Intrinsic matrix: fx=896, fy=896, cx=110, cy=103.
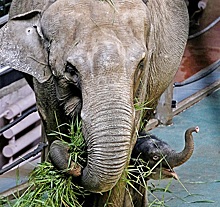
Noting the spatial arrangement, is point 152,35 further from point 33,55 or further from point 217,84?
point 217,84

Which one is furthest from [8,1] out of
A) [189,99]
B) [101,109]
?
[101,109]

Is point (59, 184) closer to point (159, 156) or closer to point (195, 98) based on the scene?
point (159, 156)

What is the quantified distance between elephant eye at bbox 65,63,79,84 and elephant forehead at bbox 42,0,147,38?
132mm

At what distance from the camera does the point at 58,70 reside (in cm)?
365

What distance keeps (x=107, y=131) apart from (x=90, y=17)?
528 millimetres

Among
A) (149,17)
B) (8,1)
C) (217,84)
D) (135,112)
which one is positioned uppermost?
(149,17)

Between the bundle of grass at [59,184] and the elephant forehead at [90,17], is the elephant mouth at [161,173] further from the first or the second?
the elephant forehead at [90,17]

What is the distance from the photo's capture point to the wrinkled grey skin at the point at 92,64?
3.40 meters

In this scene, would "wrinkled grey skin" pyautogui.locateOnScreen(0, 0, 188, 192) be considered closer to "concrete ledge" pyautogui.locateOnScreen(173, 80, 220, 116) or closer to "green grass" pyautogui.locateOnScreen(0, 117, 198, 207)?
"green grass" pyautogui.locateOnScreen(0, 117, 198, 207)

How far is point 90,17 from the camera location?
362 cm

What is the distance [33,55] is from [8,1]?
9.44ft

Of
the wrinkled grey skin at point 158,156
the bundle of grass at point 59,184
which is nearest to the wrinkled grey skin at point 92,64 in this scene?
the bundle of grass at point 59,184

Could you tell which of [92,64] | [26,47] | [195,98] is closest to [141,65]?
[92,64]

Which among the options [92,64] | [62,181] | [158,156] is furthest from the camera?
[158,156]
